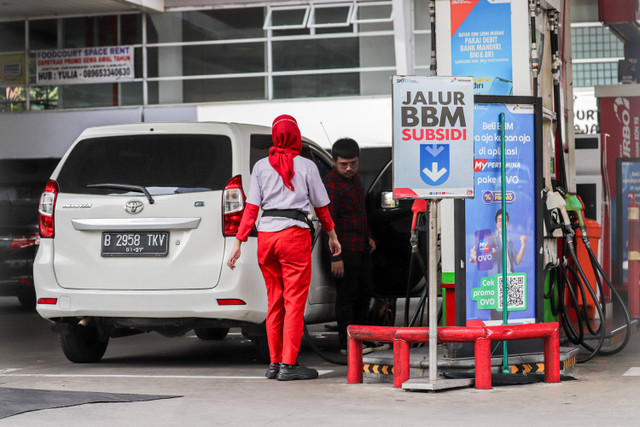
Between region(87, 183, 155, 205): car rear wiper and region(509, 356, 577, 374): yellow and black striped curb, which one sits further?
region(87, 183, 155, 205): car rear wiper

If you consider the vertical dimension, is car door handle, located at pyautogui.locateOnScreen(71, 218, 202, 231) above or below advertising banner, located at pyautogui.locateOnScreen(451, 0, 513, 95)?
below

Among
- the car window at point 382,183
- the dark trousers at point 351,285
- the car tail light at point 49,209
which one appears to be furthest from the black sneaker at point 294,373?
the car window at point 382,183

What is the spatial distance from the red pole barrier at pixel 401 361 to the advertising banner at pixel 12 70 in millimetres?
21335

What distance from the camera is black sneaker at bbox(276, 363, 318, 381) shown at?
8.13m

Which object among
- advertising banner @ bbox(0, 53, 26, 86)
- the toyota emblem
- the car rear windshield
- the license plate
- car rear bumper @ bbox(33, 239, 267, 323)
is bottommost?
car rear bumper @ bbox(33, 239, 267, 323)

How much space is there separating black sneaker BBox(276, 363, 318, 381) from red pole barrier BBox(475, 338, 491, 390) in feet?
4.25

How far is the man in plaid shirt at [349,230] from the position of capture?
9.59 m

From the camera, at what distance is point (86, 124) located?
26.3 meters

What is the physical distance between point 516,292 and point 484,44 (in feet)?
5.65

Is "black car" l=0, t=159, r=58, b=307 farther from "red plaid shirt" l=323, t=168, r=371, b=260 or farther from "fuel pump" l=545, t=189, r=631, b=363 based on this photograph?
"fuel pump" l=545, t=189, r=631, b=363

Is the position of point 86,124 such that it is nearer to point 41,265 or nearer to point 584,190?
point 584,190

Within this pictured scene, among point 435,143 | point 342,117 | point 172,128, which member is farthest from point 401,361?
point 342,117

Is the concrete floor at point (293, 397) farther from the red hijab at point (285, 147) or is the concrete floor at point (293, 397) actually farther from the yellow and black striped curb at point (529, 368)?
the red hijab at point (285, 147)

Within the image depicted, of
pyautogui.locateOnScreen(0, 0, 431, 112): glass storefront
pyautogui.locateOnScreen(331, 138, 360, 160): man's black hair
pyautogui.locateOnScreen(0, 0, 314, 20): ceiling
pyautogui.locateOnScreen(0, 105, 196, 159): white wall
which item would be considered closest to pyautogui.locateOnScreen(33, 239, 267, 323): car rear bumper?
pyautogui.locateOnScreen(331, 138, 360, 160): man's black hair
